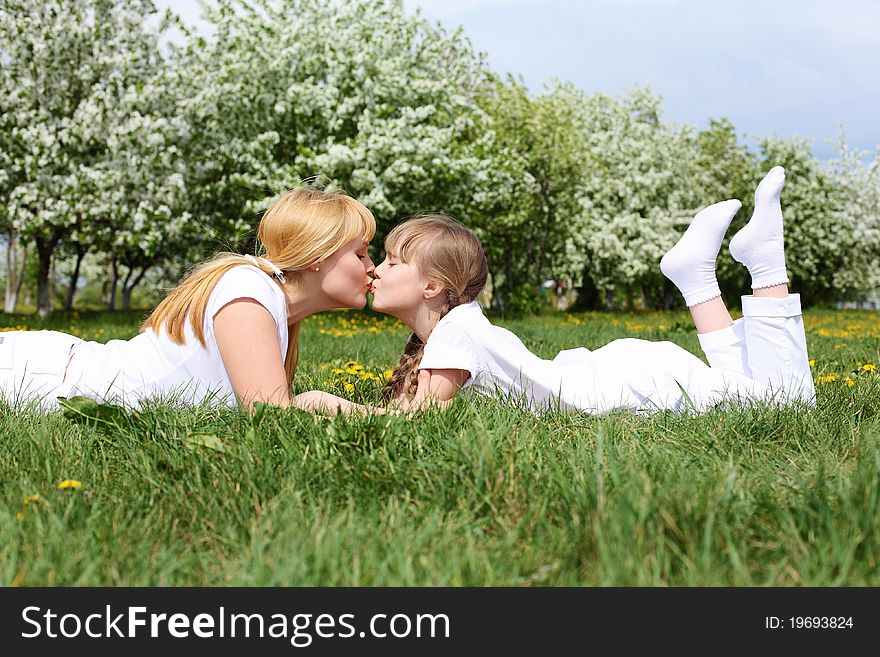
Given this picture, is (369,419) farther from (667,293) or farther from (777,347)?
(667,293)

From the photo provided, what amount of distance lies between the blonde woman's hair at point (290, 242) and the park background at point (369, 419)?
46 centimetres

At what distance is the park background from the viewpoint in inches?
74.9

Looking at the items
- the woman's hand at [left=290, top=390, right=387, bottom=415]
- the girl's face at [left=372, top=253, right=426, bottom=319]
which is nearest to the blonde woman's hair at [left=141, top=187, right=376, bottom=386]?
the girl's face at [left=372, top=253, right=426, bottom=319]

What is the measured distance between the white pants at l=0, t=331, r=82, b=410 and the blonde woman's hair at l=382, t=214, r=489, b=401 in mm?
1677

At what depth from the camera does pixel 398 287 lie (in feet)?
13.0

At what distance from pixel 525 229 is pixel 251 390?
23.7 meters

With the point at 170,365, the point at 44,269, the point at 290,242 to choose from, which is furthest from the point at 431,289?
the point at 44,269

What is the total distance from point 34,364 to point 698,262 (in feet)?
10.8

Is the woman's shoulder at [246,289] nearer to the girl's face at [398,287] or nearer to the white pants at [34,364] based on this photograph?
the girl's face at [398,287]

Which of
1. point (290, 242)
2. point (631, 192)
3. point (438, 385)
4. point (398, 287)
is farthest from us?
point (631, 192)

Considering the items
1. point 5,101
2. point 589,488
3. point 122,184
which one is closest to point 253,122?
point 122,184

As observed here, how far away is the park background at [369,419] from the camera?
1.90 m
